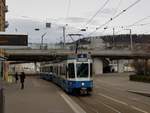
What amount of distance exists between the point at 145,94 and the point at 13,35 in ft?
76.7

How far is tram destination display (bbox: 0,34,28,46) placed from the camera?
41.5ft

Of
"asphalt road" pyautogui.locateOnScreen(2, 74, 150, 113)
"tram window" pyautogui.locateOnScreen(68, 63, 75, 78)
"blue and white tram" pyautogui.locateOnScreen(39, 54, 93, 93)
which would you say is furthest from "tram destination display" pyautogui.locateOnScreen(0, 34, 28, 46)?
"tram window" pyautogui.locateOnScreen(68, 63, 75, 78)

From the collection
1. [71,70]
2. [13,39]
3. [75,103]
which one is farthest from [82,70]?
[13,39]

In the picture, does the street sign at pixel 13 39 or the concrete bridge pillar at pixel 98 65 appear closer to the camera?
the street sign at pixel 13 39

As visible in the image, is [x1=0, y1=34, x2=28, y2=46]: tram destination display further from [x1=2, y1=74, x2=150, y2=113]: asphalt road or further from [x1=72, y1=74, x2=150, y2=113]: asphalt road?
[x1=72, y1=74, x2=150, y2=113]: asphalt road

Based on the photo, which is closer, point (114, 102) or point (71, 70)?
point (114, 102)

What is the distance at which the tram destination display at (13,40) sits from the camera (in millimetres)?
12656

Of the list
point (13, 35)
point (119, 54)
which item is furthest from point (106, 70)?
point (13, 35)

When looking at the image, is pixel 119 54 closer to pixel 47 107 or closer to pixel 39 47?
pixel 39 47

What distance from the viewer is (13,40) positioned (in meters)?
12.8

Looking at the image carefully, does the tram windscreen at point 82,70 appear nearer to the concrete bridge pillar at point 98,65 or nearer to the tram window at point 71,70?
the tram window at point 71,70

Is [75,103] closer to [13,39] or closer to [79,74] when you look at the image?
[79,74]

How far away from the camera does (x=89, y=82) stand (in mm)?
34031

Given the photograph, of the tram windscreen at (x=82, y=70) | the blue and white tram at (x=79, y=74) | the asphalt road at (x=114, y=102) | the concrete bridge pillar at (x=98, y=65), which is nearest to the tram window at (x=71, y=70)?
the blue and white tram at (x=79, y=74)
